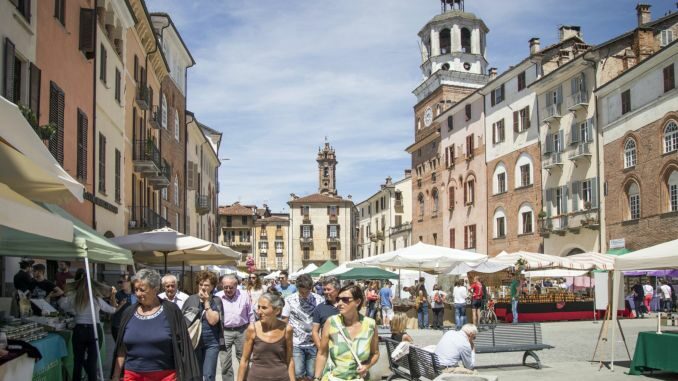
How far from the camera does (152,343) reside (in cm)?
597

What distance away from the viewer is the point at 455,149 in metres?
56.5

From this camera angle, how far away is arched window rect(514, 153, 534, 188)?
44769mm

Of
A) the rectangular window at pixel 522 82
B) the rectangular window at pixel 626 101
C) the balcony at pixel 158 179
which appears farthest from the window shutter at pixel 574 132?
the balcony at pixel 158 179

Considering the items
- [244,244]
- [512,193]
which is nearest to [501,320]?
[512,193]

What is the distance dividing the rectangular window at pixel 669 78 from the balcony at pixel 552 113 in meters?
9.09

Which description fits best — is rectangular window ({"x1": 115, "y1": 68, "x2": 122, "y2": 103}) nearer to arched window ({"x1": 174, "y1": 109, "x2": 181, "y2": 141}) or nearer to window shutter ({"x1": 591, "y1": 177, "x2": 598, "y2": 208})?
arched window ({"x1": 174, "y1": 109, "x2": 181, "y2": 141})

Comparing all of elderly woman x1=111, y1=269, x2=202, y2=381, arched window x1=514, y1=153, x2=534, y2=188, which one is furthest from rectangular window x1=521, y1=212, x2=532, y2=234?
elderly woman x1=111, y1=269, x2=202, y2=381

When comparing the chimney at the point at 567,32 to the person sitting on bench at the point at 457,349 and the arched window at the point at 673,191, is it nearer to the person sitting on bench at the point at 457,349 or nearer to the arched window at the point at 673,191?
the arched window at the point at 673,191

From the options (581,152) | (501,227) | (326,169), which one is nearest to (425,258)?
(581,152)

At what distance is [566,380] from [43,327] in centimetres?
816

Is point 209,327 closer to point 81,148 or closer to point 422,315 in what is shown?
point 81,148

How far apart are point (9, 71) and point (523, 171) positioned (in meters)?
36.0

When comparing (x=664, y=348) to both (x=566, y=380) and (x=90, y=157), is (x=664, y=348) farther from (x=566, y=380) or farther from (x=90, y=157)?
(x=90, y=157)

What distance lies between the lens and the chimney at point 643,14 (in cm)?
4106
